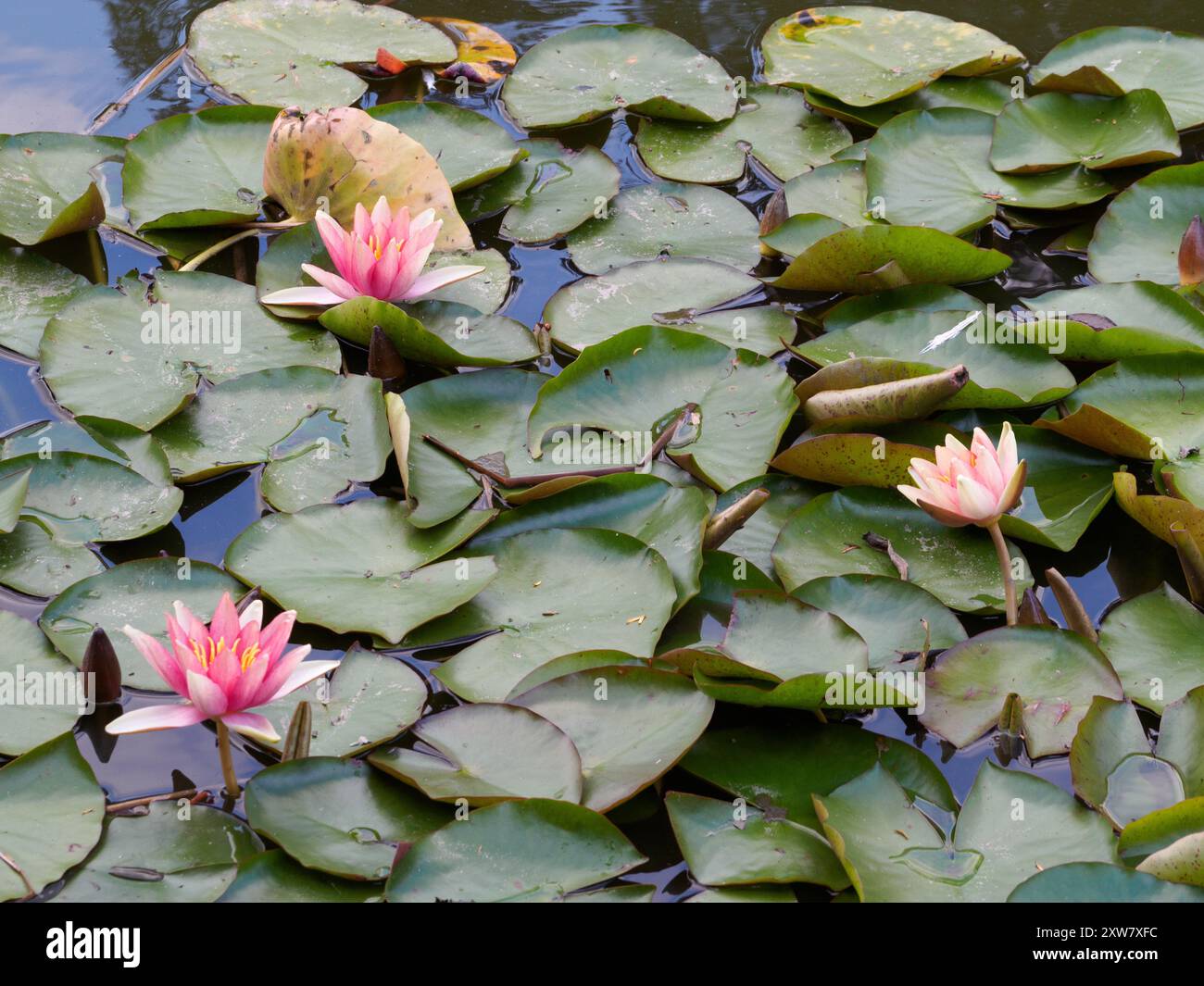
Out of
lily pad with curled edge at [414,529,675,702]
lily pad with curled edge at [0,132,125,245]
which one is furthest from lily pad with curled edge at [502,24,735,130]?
lily pad with curled edge at [414,529,675,702]

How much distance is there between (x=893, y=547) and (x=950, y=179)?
1.41 meters

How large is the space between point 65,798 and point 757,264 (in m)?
2.12

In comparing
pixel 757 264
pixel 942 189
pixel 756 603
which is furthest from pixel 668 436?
pixel 942 189

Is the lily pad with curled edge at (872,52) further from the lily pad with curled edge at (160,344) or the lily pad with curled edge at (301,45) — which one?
the lily pad with curled edge at (160,344)

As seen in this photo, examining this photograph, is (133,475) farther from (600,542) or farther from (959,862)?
(959,862)

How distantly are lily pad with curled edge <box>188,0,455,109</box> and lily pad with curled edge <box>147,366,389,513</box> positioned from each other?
1275 millimetres

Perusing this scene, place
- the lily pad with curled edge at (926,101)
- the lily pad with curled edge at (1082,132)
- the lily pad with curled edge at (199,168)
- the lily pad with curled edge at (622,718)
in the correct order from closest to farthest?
1. the lily pad with curled edge at (622,718)
2. the lily pad with curled edge at (199,168)
3. the lily pad with curled edge at (1082,132)
4. the lily pad with curled edge at (926,101)

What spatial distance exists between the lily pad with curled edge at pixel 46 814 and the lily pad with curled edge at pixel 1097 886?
4.68 ft

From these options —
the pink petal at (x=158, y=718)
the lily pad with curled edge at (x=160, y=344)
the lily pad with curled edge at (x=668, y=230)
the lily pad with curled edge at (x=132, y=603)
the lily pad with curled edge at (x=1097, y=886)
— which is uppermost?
A: the lily pad with curled edge at (x=668, y=230)

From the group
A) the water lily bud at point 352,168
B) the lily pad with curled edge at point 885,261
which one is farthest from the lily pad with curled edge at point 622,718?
the water lily bud at point 352,168

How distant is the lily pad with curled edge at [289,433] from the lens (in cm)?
245

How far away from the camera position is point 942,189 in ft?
10.6

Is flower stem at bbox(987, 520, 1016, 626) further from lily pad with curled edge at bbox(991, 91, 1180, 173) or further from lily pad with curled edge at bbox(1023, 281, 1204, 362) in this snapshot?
lily pad with curled edge at bbox(991, 91, 1180, 173)

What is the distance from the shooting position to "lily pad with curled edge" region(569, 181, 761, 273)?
3.12 m
